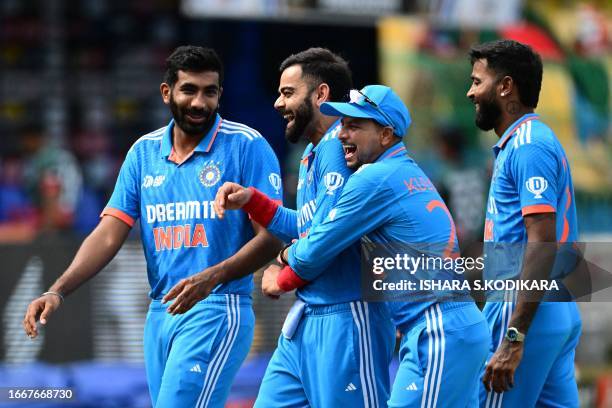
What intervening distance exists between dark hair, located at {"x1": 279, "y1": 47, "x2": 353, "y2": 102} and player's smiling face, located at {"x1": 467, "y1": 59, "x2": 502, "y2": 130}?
0.68m

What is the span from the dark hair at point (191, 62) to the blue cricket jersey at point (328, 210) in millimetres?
831

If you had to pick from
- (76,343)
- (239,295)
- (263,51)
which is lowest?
(76,343)

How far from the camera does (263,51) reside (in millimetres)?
18906

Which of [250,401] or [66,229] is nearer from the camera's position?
[250,401]

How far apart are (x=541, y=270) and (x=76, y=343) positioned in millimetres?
5834

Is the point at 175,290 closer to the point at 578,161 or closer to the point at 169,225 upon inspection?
the point at 169,225

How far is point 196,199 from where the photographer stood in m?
6.56

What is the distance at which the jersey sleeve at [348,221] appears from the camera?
19.0ft

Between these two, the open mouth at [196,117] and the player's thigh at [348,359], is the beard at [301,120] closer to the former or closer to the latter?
the open mouth at [196,117]

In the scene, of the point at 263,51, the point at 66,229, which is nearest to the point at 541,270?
the point at 66,229

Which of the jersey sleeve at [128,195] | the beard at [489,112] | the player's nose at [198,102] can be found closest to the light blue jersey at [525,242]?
the beard at [489,112]

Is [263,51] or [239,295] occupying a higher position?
[263,51]

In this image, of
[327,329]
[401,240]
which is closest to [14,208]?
[327,329]

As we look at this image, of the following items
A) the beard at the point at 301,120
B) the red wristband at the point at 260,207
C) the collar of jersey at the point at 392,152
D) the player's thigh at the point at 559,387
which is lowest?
the player's thigh at the point at 559,387
